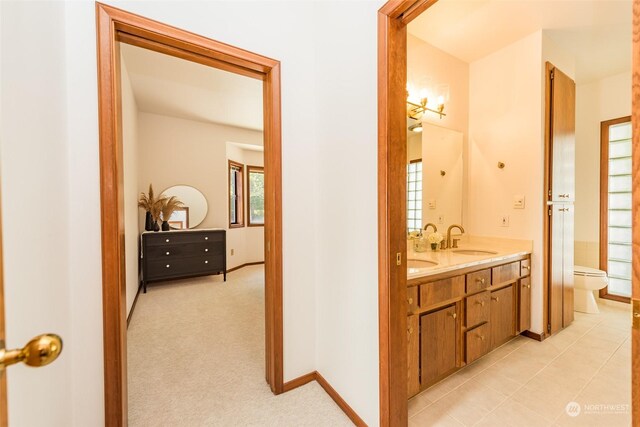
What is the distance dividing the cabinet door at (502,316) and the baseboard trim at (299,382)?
1.35 metres

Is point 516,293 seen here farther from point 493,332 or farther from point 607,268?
point 607,268

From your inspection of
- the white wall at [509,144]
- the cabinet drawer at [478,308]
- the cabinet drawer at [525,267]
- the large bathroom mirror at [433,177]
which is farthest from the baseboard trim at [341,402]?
the white wall at [509,144]

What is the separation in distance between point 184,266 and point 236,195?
1919 millimetres

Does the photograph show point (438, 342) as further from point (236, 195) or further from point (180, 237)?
point (236, 195)

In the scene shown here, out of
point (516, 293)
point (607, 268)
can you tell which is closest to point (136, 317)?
point (516, 293)

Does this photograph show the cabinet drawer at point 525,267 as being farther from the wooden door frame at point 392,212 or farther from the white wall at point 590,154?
the white wall at point 590,154

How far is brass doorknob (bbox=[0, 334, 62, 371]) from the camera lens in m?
0.42

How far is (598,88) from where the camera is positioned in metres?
3.20

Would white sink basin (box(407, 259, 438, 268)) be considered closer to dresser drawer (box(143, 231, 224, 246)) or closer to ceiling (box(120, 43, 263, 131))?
ceiling (box(120, 43, 263, 131))

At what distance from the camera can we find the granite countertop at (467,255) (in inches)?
60.6

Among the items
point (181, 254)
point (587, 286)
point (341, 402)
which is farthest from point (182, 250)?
point (587, 286)

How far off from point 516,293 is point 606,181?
7.46ft

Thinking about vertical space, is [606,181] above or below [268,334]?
above

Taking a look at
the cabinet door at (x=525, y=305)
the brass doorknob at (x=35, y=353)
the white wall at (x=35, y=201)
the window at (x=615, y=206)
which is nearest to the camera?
the brass doorknob at (x=35, y=353)
